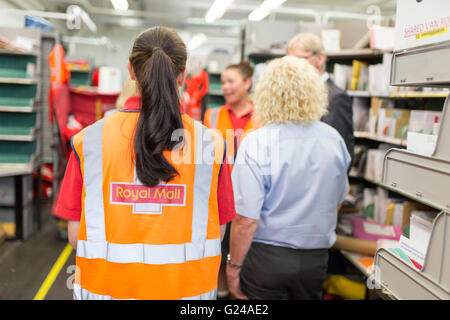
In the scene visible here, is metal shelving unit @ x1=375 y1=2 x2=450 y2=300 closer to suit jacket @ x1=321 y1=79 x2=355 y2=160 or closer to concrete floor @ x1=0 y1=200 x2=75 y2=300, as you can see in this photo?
suit jacket @ x1=321 y1=79 x2=355 y2=160

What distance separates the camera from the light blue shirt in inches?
69.8

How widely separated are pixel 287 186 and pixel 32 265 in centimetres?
314

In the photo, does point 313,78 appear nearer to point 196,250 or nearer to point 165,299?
point 196,250

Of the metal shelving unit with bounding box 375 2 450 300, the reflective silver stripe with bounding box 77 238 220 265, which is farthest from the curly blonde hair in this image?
the reflective silver stripe with bounding box 77 238 220 265

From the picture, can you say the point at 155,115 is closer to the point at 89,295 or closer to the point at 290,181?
the point at 89,295

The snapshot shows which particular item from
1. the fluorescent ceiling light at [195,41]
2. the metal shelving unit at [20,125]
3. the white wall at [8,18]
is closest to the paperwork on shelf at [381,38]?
the fluorescent ceiling light at [195,41]

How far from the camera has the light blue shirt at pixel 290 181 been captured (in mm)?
1772

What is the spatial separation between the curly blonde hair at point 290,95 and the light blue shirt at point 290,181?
5cm

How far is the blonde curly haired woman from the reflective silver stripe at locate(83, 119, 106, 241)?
78 centimetres

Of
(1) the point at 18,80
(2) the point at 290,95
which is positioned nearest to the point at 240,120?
(2) the point at 290,95

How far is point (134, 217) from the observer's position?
1.15 meters

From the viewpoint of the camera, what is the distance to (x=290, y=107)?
5.94 ft
